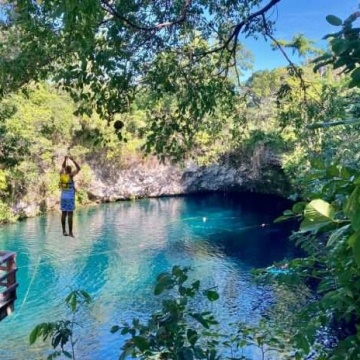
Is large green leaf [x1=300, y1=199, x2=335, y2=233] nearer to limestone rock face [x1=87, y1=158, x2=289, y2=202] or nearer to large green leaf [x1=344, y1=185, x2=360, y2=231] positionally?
large green leaf [x1=344, y1=185, x2=360, y2=231]

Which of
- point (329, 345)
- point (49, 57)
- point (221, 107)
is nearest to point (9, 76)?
point (49, 57)

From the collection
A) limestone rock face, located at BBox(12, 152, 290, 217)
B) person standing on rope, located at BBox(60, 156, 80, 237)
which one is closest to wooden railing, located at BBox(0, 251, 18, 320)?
person standing on rope, located at BBox(60, 156, 80, 237)

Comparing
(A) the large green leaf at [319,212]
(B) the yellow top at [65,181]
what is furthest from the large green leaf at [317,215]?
(B) the yellow top at [65,181]

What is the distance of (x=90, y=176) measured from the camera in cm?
2138

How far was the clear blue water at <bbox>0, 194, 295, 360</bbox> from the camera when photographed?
9.22m

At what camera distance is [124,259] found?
1311 centimetres

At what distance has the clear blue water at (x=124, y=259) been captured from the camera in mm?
9219

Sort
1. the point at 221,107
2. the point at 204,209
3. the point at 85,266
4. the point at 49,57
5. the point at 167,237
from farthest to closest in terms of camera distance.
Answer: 1. the point at 204,209
2. the point at 167,237
3. the point at 85,266
4. the point at 221,107
5. the point at 49,57

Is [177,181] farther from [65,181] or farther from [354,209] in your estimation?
[354,209]

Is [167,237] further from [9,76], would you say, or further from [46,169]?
→ [9,76]

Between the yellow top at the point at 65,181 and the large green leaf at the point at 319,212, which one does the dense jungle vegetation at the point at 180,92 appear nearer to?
the large green leaf at the point at 319,212

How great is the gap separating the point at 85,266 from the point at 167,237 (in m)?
3.97

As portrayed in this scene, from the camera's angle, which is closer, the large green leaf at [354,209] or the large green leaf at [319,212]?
the large green leaf at [354,209]

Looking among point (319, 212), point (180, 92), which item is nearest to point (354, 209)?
point (319, 212)
